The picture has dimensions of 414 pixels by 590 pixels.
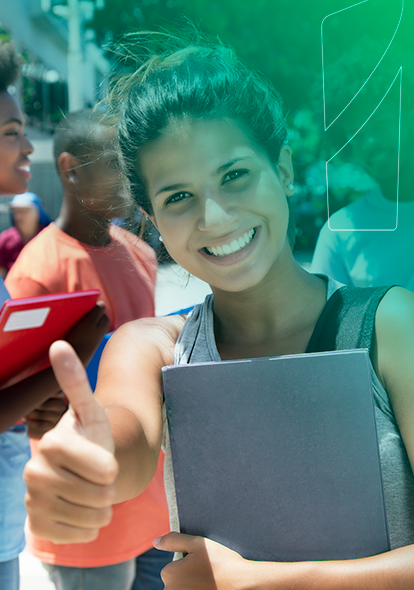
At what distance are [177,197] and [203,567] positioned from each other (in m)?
0.64

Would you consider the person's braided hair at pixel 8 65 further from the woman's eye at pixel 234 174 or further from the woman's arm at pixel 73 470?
the woman's arm at pixel 73 470

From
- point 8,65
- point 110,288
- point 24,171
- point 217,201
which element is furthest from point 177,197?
point 8,65

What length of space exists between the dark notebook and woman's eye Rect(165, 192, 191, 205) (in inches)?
12.6

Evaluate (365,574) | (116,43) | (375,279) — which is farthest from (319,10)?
(365,574)

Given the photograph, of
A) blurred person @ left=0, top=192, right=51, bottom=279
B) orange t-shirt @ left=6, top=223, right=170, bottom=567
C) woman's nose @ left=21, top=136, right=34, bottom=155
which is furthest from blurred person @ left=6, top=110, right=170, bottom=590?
blurred person @ left=0, top=192, right=51, bottom=279

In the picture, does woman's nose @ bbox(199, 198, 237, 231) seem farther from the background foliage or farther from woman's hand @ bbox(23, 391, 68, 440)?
woman's hand @ bbox(23, 391, 68, 440)

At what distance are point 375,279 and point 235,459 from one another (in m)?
0.59

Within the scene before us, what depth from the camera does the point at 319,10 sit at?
1089 millimetres

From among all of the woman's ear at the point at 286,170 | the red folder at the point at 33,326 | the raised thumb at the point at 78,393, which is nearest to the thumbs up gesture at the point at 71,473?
the raised thumb at the point at 78,393

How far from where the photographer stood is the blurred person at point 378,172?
1098mm

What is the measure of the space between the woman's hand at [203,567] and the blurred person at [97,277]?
62 cm

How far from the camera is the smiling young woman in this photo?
0.86 m

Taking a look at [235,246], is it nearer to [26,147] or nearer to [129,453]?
[129,453]

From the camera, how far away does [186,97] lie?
0.95 meters
